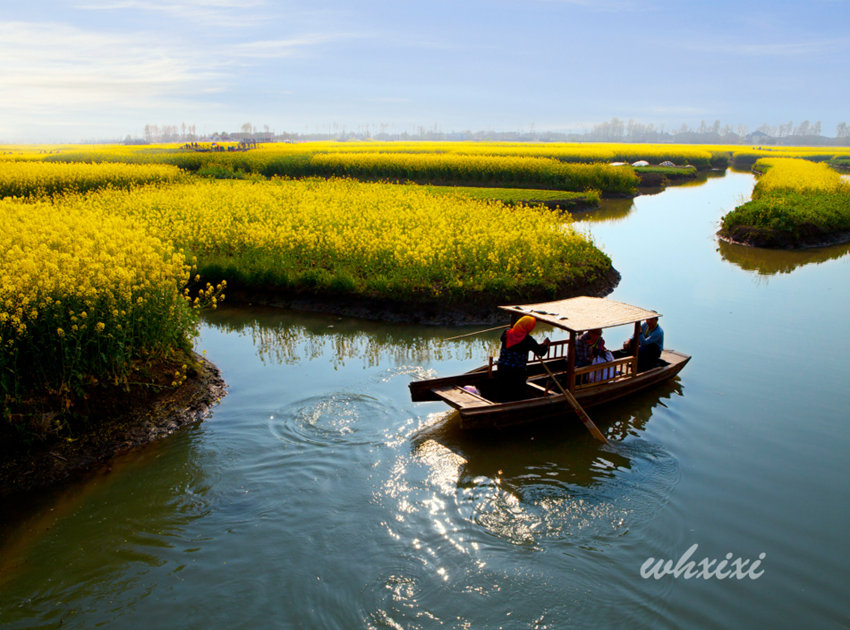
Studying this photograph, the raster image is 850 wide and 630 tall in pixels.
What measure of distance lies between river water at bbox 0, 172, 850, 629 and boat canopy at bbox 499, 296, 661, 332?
1535mm

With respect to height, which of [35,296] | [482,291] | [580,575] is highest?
[35,296]

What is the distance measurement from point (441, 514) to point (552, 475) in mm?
1778

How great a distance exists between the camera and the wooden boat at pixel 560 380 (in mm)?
8758

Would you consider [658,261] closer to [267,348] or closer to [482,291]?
[482,291]

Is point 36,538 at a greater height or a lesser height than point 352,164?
lesser

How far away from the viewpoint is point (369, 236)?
17031 millimetres

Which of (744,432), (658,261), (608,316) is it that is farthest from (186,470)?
(658,261)

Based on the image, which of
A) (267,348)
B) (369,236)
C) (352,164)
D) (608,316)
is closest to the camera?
(608,316)

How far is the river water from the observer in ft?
19.2

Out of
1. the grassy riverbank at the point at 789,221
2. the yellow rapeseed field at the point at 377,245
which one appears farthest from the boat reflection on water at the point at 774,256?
the yellow rapeseed field at the point at 377,245

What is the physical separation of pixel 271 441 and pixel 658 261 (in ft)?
55.6

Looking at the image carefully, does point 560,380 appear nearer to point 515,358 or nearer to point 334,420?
point 515,358

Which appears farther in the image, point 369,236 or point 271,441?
point 369,236
